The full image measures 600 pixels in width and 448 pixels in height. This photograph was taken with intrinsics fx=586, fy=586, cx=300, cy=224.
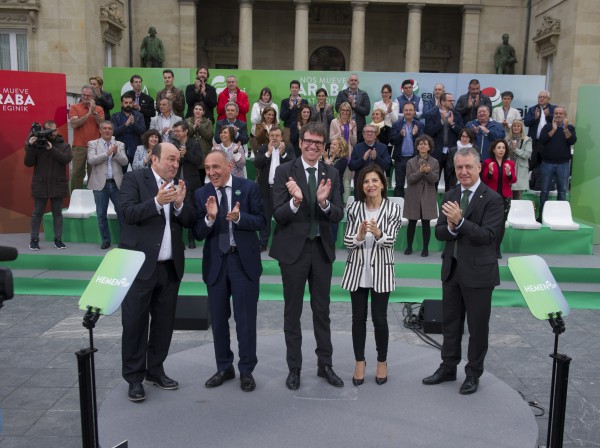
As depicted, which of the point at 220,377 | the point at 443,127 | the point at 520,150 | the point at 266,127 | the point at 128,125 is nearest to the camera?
the point at 220,377

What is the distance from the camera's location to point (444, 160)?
400 inches

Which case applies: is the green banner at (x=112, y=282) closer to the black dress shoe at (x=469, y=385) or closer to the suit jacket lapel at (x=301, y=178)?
the suit jacket lapel at (x=301, y=178)

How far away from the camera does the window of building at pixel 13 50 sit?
16062 mm

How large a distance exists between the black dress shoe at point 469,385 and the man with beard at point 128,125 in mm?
6966

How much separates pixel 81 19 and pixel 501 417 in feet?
51.0

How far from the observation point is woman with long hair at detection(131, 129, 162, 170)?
7.77 m

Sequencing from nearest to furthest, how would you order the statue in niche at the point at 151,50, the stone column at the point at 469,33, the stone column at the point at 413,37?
the statue in niche at the point at 151,50, the stone column at the point at 413,37, the stone column at the point at 469,33

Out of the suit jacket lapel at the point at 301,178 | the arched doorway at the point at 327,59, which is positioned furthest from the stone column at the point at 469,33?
the suit jacket lapel at the point at 301,178

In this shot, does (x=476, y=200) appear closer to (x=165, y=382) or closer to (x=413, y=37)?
(x=165, y=382)

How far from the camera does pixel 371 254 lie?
15.4ft

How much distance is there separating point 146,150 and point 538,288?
6177 millimetres

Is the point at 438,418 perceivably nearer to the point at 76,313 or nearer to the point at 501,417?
the point at 501,417

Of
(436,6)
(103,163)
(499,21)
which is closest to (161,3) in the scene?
(436,6)

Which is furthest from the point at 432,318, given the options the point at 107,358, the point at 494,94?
the point at 494,94
